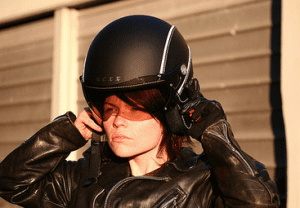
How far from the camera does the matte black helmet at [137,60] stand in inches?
59.6

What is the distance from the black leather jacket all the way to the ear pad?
0.48 ft

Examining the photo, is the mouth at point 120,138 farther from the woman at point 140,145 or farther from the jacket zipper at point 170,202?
the jacket zipper at point 170,202

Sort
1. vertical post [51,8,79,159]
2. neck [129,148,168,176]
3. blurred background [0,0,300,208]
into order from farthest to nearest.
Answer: vertical post [51,8,79,159]
blurred background [0,0,300,208]
neck [129,148,168,176]

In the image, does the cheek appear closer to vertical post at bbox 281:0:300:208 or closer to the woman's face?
the woman's face

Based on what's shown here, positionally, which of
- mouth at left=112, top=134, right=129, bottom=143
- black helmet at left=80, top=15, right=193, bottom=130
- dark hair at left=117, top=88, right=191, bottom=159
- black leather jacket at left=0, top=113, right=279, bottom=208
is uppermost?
black helmet at left=80, top=15, right=193, bottom=130

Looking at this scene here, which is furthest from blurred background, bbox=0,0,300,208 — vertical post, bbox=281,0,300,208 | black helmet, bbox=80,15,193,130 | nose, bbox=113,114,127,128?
nose, bbox=113,114,127,128

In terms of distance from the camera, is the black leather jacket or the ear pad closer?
the black leather jacket

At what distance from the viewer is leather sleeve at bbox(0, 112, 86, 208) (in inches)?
67.2

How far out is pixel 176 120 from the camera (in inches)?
61.4

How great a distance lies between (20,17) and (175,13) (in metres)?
2.14

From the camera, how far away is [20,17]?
4191mm

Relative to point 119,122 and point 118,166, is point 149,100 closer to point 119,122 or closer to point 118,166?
point 119,122

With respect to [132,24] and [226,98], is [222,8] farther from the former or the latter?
[132,24]

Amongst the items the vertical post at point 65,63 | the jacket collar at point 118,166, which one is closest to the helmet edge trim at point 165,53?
the jacket collar at point 118,166
